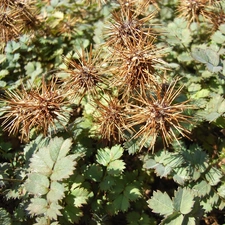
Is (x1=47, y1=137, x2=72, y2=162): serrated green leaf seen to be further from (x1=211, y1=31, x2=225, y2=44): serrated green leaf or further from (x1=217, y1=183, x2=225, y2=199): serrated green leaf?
(x1=211, y1=31, x2=225, y2=44): serrated green leaf

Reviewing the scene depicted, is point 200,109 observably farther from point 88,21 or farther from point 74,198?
point 88,21

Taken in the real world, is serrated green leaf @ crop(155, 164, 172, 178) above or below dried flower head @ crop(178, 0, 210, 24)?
below

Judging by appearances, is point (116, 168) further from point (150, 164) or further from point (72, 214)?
point (72, 214)

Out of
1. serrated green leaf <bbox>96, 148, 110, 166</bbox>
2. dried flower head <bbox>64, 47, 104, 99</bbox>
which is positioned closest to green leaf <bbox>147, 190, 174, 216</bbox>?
serrated green leaf <bbox>96, 148, 110, 166</bbox>

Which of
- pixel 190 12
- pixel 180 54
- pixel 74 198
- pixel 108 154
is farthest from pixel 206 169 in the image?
pixel 190 12

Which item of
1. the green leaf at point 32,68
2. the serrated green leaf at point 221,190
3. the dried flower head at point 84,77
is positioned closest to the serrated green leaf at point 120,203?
the serrated green leaf at point 221,190

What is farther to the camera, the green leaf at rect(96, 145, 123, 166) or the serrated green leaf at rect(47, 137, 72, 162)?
the green leaf at rect(96, 145, 123, 166)
